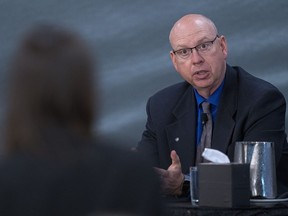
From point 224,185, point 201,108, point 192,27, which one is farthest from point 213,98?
point 224,185

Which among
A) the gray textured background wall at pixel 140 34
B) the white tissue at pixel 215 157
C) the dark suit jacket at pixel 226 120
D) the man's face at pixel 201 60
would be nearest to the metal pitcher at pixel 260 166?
the white tissue at pixel 215 157

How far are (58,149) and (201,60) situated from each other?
2.09 metres

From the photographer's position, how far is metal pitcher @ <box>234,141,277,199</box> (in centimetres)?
268

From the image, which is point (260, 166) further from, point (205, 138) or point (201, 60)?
point (201, 60)

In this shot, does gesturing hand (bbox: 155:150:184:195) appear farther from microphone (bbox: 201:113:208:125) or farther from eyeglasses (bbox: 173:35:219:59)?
eyeglasses (bbox: 173:35:219:59)

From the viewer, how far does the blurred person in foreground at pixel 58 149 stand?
131 cm

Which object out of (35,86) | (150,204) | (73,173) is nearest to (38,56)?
(35,86)

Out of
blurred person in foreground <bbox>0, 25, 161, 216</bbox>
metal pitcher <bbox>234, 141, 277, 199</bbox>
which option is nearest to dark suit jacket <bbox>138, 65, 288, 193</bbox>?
metal pitcher <bbox>234, 141, 277, 199</bbox>

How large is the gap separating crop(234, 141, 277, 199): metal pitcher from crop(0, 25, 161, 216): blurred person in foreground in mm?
1374

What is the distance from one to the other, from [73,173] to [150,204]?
5.3 inches

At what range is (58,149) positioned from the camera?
1.32 metres

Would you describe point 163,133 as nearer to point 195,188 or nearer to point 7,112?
point 195,188

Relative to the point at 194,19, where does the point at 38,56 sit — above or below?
below

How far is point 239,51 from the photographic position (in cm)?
388
